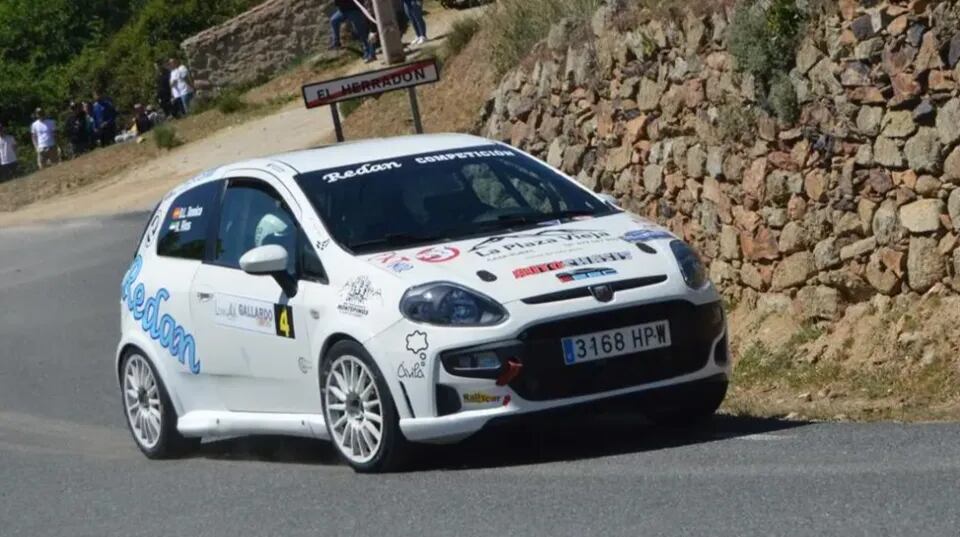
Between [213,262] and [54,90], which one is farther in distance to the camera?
[54,90]

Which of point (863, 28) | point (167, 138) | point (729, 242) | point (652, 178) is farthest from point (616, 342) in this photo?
point (167, 138)

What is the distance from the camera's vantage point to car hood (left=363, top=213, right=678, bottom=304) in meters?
8.40

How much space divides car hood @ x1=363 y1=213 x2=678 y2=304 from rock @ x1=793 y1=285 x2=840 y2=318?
11.6 feet

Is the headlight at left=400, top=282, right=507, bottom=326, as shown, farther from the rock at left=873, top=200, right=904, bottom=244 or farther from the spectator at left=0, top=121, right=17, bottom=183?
the spectator at left=0, top=121, right=17, bottom=183

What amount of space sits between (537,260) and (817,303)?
4434mm

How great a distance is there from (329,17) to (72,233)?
10.6 m

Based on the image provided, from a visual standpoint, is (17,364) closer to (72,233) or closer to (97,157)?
(72,233)

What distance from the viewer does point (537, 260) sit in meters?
8.57

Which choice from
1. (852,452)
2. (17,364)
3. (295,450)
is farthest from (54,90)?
(852,452)

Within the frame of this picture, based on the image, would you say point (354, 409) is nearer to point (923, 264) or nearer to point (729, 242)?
point (923, 264)

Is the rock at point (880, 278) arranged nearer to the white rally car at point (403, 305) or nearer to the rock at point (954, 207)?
the rock at point (954, 207)

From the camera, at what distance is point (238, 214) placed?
9977 mm

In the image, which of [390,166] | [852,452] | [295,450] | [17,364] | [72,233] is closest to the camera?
[852,452]

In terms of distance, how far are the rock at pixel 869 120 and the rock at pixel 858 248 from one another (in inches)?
27.0
